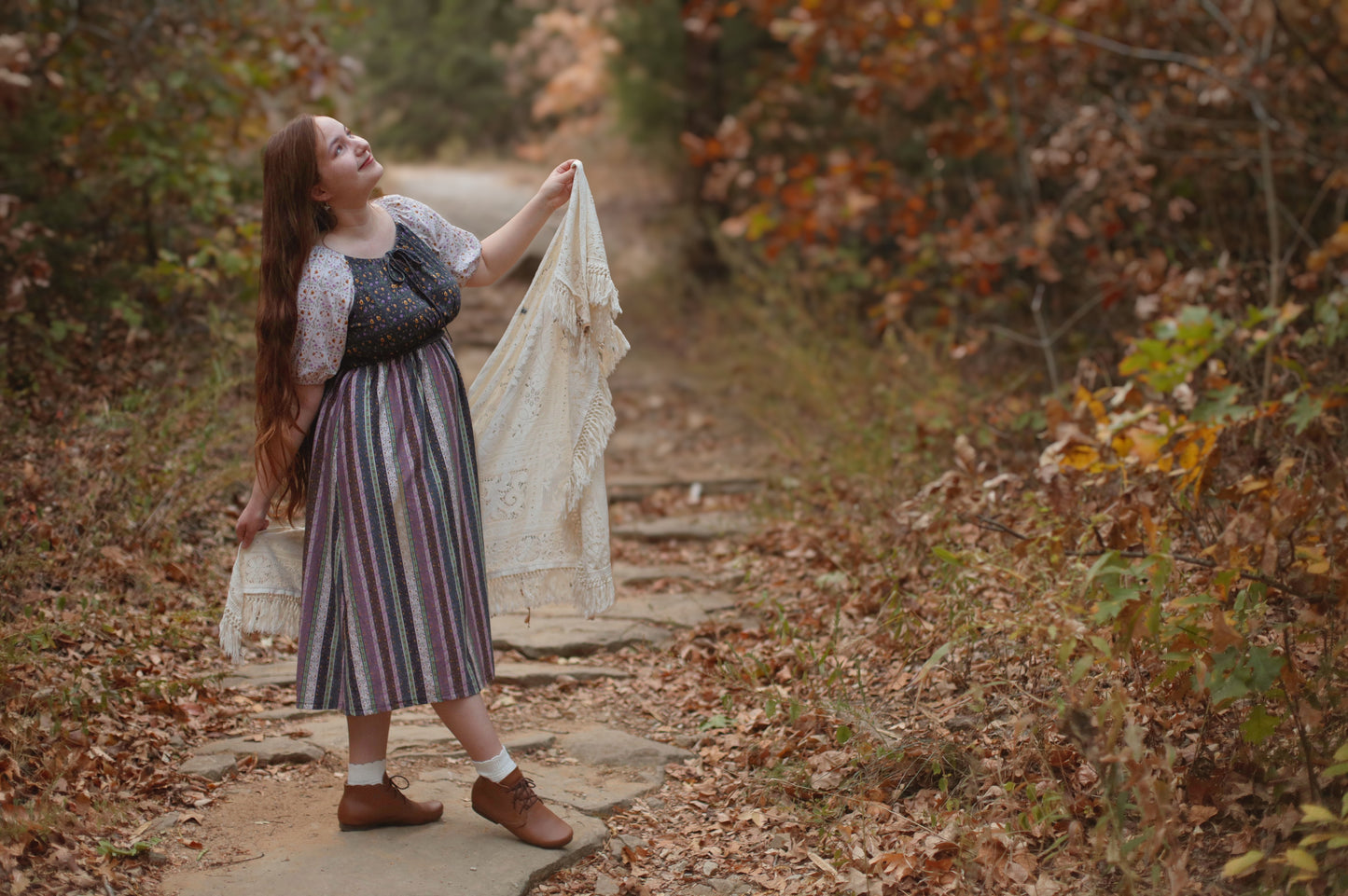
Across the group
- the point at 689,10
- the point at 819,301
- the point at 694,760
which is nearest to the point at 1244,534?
the point at 694,760

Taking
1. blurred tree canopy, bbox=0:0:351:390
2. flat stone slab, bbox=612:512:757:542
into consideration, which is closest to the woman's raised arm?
blurred tree canopy, bbox=0:0:351:390

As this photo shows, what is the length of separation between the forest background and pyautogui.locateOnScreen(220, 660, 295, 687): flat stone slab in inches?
5.6

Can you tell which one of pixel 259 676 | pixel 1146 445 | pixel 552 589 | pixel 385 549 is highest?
pixel 1146 445

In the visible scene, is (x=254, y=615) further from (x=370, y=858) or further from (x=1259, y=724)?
(x=1259, y=724)

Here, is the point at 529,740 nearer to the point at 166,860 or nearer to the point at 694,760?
the point at 694,760

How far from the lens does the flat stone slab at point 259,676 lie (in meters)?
3.75

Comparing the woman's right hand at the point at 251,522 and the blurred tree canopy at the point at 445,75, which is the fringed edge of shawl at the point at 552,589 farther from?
the blurred tree canopy at the point at 445,75

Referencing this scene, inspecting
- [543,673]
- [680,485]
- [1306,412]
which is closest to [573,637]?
[543,673]

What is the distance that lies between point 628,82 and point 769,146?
152 cm

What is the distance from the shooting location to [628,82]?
10.4 m

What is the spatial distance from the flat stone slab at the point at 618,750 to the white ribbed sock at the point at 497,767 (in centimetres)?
69

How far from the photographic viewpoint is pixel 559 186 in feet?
9.68

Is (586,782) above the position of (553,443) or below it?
below

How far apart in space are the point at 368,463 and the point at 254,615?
53cm
